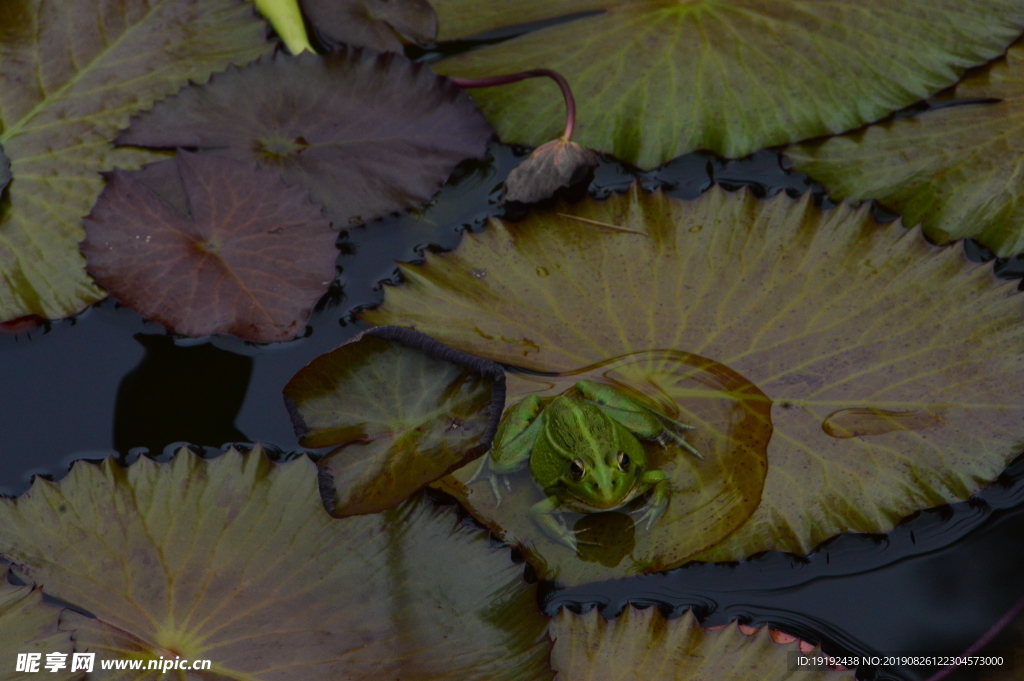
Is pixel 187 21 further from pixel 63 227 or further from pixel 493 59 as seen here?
pixel 493 59

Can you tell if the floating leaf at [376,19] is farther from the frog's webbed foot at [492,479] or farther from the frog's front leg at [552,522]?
the frog's front leg at [552,522]

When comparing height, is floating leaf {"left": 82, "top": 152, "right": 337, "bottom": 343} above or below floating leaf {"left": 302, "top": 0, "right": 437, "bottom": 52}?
below

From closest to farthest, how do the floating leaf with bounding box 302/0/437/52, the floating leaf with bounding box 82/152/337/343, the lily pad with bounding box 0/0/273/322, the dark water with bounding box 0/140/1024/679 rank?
1. the dark water with bounding box 0/140/1024/679
2. the floating leaf with bounding box 82/152/337/343
3. the lily pad with bounding box 0/0/273/322
4. the floating leaf with bounding box 302/0/437/52

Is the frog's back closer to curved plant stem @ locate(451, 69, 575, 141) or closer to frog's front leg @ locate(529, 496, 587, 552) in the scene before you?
frog's front leg @ locate(529, 496, 587, 552)

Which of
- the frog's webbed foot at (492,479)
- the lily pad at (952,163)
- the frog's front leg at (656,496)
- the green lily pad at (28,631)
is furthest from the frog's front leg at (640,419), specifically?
the green lily pad at (28,631)

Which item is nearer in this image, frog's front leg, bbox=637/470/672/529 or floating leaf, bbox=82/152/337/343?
frog's front leg, bbox=637/470/672/529

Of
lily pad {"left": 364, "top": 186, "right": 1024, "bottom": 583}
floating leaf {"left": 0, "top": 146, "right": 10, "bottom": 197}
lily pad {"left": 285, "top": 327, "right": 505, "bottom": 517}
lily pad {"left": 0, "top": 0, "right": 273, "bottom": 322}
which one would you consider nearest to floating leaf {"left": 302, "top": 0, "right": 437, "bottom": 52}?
lily pad {"left": 0, "top": 0, "right": 273, "bottom": 322}
